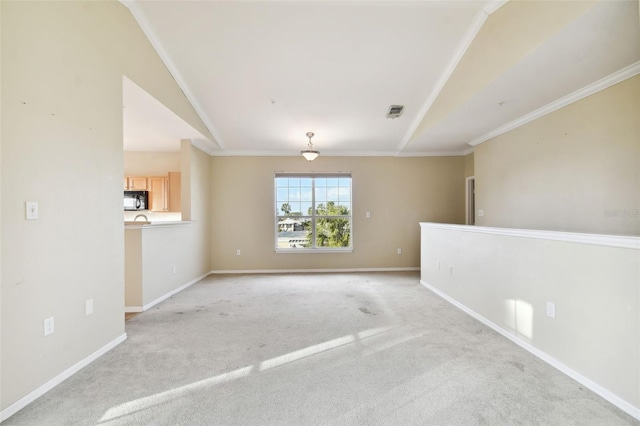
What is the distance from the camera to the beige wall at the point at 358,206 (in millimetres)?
6344

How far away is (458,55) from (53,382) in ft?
15.8

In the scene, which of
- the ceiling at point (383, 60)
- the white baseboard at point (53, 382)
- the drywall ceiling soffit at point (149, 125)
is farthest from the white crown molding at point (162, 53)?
the white baseboard at point (53, 382)

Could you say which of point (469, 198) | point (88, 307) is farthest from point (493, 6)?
point (88, 307)

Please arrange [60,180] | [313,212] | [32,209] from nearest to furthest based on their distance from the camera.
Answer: [32,209]
[60,180]
[313,212]

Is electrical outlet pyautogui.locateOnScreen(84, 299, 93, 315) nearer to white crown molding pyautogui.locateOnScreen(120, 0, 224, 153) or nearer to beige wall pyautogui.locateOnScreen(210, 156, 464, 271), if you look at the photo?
white crown molding pyautogui.locateOnScreen(120, 0, 224, 153)

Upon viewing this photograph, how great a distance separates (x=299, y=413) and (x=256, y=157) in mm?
5317

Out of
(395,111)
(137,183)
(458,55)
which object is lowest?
(137,183)

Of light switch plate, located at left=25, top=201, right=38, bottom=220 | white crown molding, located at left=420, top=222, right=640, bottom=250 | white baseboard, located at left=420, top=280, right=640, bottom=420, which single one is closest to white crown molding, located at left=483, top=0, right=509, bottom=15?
white crown molding, located at left=420, top=222, right=640, bottom=250

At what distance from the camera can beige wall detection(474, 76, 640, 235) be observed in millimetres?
2820

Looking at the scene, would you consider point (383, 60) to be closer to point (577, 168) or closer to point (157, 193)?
point (577, 168)

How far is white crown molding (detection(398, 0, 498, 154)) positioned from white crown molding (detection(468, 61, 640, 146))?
1130 millimetres

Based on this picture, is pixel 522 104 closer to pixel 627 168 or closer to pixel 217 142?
pixel 627 168

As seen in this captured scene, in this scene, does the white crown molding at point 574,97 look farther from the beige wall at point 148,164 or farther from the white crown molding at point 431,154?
the beige wall at point 148,164

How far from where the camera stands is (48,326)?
2.09 m
